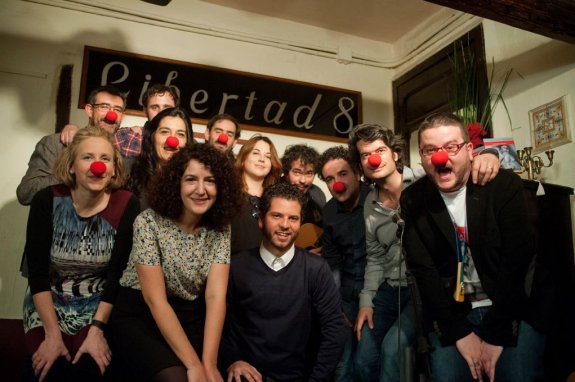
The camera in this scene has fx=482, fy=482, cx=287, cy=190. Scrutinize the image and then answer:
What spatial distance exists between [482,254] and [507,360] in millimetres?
396

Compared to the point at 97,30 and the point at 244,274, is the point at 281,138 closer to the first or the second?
the point at 97,30

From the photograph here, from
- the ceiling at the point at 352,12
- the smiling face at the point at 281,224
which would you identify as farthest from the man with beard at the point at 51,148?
the ceiling at the point at 352,12

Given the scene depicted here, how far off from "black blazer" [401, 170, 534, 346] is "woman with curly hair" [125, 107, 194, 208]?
1201 mm

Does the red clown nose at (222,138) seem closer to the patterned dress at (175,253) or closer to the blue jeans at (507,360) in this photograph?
the patterned dress at (175,253)

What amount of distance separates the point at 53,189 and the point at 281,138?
249cm

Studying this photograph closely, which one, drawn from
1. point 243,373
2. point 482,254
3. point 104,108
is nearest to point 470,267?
point 482,254

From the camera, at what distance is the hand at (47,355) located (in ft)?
5.90

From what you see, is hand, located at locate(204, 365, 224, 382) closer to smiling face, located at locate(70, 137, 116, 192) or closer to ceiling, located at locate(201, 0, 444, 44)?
smiling face, located at locate(70, 137, 116, 192)

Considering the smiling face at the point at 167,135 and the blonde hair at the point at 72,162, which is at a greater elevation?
the smiling face at the point at 167,135

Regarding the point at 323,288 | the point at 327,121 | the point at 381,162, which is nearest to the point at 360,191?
the point at 381,162

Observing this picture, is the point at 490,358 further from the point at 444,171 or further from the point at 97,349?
the point at 97,349

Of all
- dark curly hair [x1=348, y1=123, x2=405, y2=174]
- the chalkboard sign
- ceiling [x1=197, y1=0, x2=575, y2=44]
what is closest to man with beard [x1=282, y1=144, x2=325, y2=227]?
dark curly hair [x1=348, y1=123, x2=405, y2=174]

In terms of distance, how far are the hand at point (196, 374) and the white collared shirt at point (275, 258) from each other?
0.55 metres

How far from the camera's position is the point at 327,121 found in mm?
4477
